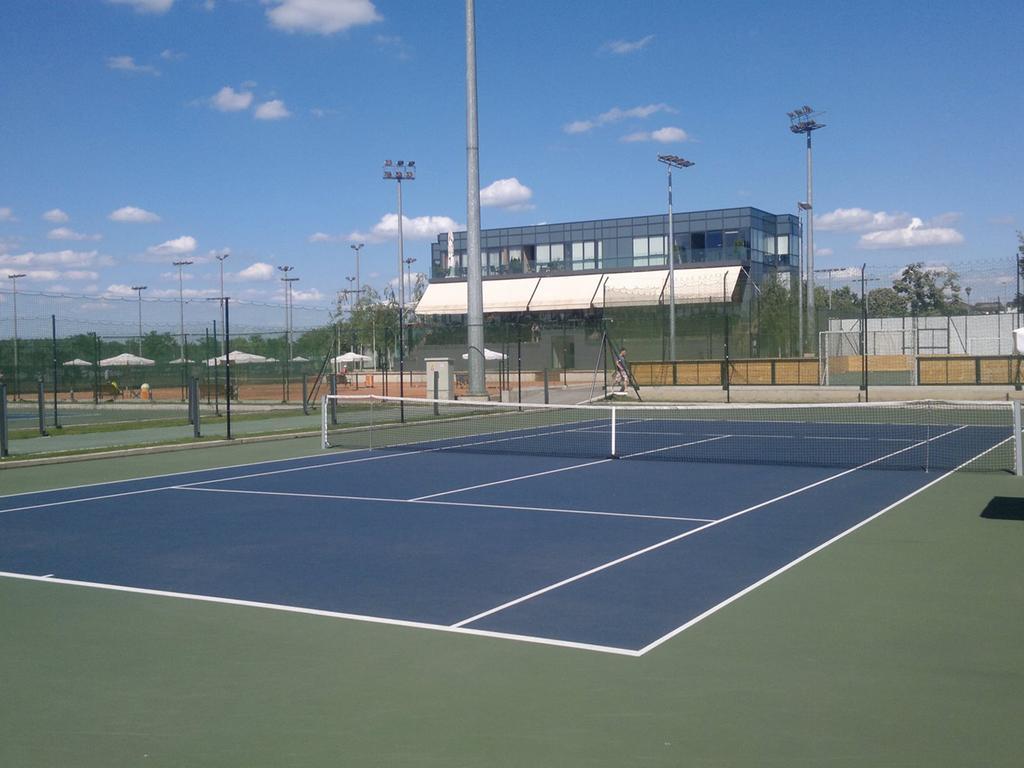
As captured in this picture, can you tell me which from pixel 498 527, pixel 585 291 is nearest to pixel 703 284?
pixel 585 291

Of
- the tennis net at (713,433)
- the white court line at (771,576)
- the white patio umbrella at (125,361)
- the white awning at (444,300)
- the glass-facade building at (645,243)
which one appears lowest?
the white court line at (771,576)

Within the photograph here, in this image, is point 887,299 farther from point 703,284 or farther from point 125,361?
point 125,361

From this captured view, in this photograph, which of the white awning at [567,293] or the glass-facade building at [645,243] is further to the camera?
the glass-facade building at [645,243]

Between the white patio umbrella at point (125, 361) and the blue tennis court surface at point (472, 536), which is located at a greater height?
the white patio umbrella at point (125, 361)

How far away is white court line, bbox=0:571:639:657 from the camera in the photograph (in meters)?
6.57

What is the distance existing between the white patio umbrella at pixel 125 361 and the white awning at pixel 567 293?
31882 mm

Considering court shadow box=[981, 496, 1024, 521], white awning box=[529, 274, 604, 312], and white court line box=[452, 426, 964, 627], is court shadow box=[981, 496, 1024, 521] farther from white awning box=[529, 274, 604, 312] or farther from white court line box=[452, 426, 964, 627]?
white awning box=[529, 274, 604, 312]

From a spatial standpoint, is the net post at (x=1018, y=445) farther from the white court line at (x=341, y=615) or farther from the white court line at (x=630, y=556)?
the white court line at (x=341, y=615)

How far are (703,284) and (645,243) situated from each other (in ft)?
38.4

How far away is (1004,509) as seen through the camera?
11773 mm

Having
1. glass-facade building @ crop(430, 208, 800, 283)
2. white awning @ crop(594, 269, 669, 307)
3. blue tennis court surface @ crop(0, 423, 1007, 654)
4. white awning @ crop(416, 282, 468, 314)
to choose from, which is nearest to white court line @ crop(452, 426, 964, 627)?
blue tennis court surface @ crop(0, 423, 1007, 654)

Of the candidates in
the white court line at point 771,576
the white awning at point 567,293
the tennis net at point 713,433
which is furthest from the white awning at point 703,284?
the white court line at point 771,576

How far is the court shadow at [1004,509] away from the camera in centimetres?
1124

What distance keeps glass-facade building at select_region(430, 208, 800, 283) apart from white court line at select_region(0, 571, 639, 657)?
58207 mm
